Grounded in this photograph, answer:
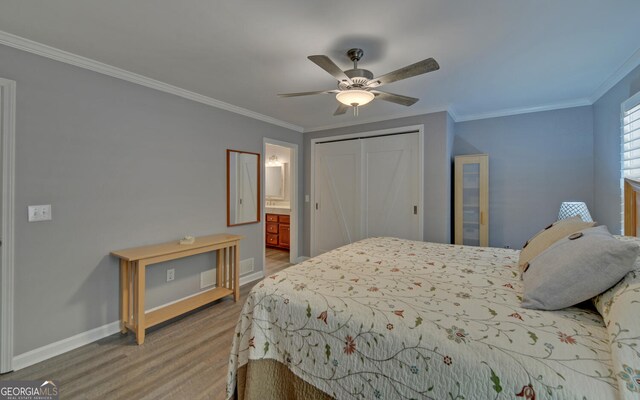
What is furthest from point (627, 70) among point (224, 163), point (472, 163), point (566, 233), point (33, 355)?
point (33, 355)

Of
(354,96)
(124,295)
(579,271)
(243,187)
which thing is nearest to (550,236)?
(579,271)

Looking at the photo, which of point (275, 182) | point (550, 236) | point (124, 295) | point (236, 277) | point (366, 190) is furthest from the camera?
point (275, 182)

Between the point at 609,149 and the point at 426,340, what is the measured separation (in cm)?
339

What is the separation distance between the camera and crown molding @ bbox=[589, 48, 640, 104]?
2240 mm

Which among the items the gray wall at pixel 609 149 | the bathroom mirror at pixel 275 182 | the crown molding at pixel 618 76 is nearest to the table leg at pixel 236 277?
the bathroom mirror at pixel 275 182

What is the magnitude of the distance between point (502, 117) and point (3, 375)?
226 inches

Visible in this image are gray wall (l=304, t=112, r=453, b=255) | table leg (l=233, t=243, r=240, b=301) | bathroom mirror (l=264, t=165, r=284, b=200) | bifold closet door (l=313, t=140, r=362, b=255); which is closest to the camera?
table leg (l=233, t=243, r=240, b=301)

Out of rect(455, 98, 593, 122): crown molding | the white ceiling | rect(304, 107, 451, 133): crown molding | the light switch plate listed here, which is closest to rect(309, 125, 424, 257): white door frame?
rect(304, 107, 451, 133): crown molding

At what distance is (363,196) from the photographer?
4.32 m

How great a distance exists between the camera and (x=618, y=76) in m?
2.55

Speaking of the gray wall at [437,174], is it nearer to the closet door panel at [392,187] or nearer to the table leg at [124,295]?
the closet door panel at [392,187]

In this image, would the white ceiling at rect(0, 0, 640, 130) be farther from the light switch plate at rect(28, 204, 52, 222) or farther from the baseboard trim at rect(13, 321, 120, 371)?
the baseboard trim at rect(13, 321, 120, 371)

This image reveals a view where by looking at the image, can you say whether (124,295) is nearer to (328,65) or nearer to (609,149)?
(328,65)

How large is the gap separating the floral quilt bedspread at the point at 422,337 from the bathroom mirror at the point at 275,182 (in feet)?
15.6
